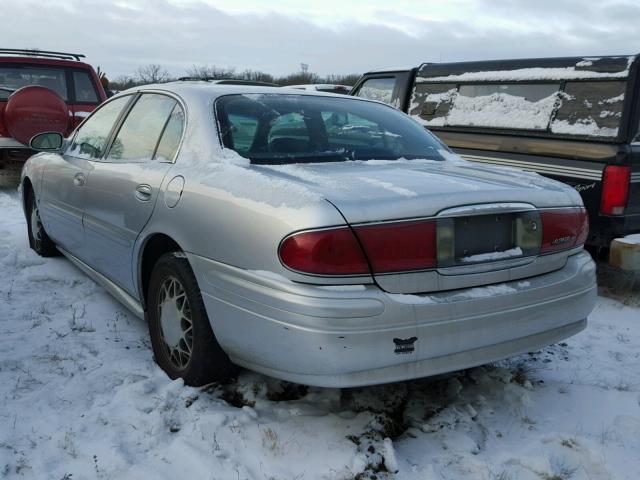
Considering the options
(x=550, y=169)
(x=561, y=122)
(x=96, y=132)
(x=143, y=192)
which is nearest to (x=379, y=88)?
(x=561, y=122)

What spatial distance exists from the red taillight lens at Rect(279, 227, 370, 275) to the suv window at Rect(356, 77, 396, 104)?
499 cm

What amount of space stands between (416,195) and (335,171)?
469 mm

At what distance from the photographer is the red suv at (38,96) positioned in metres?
7.92

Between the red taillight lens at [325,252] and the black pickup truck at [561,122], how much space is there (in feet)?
10.1

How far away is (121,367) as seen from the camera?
3.11m

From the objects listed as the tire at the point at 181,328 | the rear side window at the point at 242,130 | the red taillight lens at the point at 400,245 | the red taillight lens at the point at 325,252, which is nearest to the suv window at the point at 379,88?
the rear side window at the point at 242,130

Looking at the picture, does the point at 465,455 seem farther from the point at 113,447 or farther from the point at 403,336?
the point at 113,447

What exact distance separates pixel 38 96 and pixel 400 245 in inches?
279

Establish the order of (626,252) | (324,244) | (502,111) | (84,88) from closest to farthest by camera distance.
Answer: (324,244) < (626,252) < (502,111) < (84,88)

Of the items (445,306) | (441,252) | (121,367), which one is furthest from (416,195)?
(121,367)

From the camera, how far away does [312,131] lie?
3.14m

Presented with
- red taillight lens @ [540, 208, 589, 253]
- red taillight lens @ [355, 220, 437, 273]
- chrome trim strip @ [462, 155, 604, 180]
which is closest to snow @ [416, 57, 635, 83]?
chrome trim strip @ [462, 155, 604, 180]

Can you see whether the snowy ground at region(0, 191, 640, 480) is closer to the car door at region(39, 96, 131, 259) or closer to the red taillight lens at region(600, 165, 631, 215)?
the car door at region(39, 96, 131, 259)

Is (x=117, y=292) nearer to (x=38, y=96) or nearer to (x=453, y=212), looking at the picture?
(x=453, y=212)
